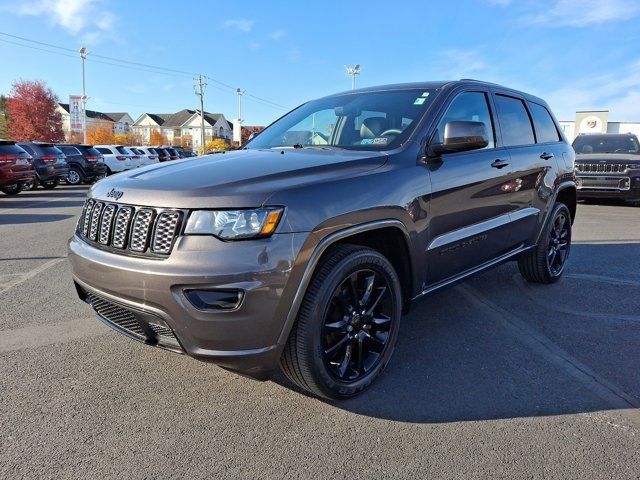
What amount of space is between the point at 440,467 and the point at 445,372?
942 mm

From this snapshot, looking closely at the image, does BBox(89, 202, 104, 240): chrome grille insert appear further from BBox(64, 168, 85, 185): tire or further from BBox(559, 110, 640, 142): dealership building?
BBox(559, 110, 640, 142): dealership building

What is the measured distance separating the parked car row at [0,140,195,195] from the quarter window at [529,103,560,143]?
9222mm

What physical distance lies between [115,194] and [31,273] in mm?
3529

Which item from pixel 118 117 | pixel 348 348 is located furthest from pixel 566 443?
pixel 118 117

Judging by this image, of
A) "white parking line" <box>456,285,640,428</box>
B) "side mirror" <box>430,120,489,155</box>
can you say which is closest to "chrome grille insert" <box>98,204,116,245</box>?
"side mirror" <box>430,120,489,155</box>

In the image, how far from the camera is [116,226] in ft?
8.36

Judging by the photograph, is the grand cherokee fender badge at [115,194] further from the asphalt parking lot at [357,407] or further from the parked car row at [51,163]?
the parked car row at [51,163]

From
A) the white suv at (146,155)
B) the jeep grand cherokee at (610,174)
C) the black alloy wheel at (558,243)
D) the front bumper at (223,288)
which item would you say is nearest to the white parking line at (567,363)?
the black alloy wheel at (558,243)

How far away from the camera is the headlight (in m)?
2.25

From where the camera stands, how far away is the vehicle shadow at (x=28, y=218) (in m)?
9.50

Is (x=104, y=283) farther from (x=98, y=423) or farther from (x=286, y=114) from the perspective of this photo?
(x=286, y=114)

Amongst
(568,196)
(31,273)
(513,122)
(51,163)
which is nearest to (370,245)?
(513,122)

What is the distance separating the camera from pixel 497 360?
3.29m

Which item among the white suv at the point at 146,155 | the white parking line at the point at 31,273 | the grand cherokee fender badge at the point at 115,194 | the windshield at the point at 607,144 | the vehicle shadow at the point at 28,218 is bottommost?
the white parking line at the point at 31,273
